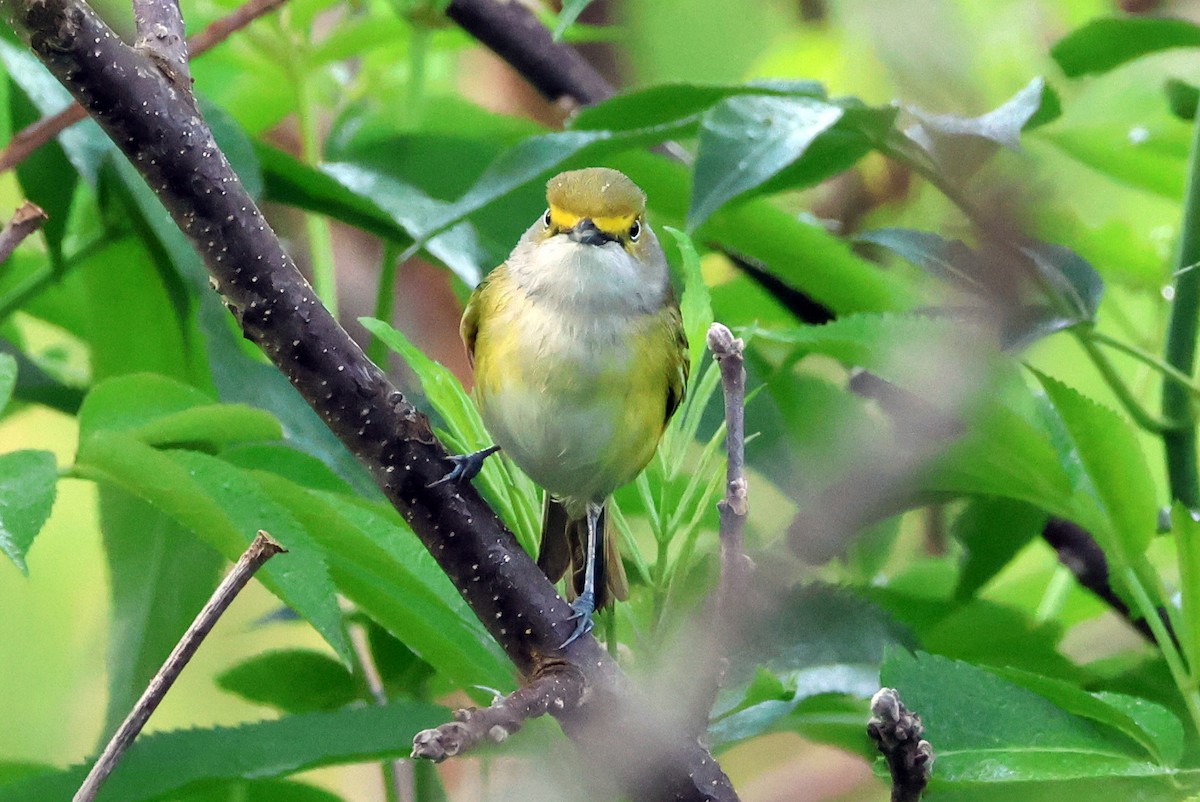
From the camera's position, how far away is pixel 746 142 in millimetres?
844

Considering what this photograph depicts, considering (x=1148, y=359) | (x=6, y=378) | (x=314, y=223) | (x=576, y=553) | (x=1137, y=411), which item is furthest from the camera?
(x=314, y=223)

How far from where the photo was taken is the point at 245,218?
57 cm

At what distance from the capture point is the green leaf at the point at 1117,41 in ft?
3.16

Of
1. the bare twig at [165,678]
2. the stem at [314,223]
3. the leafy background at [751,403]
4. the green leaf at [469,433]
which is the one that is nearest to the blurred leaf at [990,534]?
the leafy background at [751,403]

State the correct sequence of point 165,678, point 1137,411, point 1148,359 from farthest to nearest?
point 1137,411 < point 1148,359 < point 165,678

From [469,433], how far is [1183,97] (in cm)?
64

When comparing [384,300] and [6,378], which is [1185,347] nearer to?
[384,300]

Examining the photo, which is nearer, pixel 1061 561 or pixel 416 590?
pixel 416 590

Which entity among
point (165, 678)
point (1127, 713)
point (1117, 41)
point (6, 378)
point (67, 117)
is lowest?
point (1127, 713)

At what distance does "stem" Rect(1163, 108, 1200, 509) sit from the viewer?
890 mm

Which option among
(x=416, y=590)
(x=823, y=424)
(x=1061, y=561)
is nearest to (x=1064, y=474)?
(x=823, y=424)

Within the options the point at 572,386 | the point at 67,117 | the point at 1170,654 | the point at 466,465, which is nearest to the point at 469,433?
the point at 466,465

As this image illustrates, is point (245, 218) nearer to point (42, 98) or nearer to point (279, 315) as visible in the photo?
point (279, 315)

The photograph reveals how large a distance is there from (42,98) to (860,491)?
32.4 inches
